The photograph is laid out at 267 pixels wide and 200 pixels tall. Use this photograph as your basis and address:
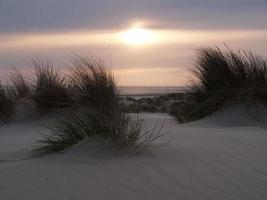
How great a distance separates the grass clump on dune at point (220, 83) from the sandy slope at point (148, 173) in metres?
3.77

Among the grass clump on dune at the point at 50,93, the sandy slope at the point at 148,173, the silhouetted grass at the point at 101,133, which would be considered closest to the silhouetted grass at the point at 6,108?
the grass clump on dune at the point at 50,93

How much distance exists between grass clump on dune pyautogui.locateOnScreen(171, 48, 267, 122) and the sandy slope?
377cm

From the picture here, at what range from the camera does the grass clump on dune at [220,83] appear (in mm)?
11406

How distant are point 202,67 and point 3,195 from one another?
795 centimetres

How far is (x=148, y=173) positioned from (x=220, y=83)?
6.50 meters

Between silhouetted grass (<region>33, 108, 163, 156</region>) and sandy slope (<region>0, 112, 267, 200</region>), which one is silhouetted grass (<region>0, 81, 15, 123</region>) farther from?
silhouetted grass (<region>33, 108, 163, 156</region>)

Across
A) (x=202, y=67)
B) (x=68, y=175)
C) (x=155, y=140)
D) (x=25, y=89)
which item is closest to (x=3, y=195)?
(x=68, y=175)

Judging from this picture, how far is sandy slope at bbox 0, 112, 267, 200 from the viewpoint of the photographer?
511cm

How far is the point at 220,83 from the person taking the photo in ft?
39.0

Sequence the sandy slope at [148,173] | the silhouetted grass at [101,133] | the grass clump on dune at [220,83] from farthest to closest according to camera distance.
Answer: the grass clump on dune at [220,83] → the silhouetted grass at [101,133] → the sandy slope at [148,173]

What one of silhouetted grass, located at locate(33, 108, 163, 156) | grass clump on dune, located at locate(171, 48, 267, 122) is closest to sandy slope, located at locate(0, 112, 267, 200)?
silhouetted grass, located at locate(33, 108, 163, 156)

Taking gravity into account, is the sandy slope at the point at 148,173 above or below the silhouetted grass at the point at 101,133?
below

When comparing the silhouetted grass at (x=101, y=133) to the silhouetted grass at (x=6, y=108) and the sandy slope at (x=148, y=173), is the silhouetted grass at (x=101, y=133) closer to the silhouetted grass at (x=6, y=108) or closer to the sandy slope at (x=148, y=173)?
the sandy slope at (x=148, y=173)

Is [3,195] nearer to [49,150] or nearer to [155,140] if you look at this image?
[49,150]
